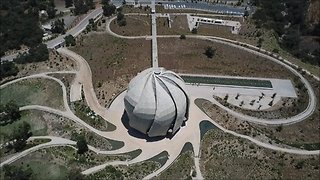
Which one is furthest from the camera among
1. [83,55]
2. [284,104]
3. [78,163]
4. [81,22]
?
[81,22]

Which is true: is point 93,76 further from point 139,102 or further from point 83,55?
point 139,102

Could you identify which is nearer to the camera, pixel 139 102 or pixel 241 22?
pixel 139 102

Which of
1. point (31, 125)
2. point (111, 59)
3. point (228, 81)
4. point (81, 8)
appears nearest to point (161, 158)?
point (31, 125)

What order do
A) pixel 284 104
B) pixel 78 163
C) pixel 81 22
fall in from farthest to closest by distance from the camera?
pixel 81 22
pixel 284 104
pixel 78 163

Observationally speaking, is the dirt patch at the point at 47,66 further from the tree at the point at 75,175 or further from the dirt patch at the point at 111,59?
the tree at the point at 75,175

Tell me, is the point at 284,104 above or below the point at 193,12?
below

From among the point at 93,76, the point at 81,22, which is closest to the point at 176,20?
the point at 81,22

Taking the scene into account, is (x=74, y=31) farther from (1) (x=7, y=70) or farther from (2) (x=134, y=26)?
(1) (x=7, y=70)

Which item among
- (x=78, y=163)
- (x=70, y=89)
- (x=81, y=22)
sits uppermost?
(x=81, y=22)
